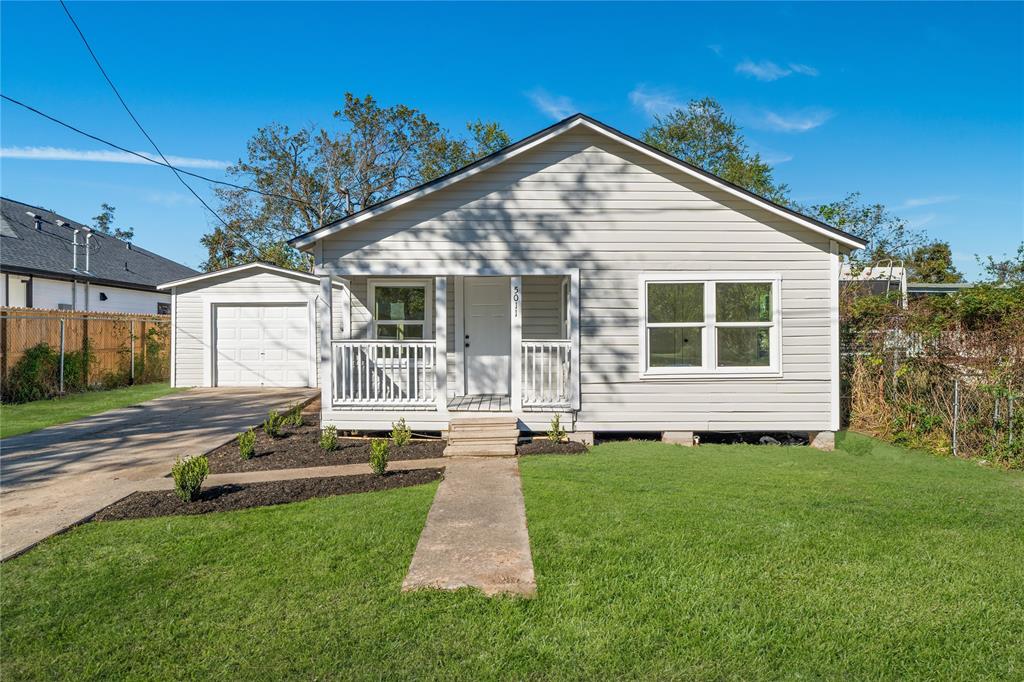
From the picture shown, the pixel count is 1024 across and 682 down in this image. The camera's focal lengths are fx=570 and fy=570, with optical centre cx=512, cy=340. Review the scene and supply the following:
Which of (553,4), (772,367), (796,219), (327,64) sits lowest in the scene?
(772,367)

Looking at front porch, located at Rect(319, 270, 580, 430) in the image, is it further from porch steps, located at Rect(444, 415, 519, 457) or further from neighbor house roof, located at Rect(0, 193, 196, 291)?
neighbor house roof, located at Rect(0, 193, 196, 291)

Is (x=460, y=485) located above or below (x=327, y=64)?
below

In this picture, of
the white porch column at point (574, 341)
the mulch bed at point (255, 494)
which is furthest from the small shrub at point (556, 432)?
the mulch bed at point (255, 494)

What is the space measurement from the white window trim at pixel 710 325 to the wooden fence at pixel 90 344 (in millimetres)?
13016

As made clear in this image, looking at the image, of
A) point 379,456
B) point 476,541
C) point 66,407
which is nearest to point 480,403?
point 379,456

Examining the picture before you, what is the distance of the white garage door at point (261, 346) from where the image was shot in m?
15.2

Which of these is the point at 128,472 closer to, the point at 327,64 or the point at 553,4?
the point at 553,4

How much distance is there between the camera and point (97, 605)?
3.27m

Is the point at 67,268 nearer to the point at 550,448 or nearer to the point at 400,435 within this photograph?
the point at 400,435

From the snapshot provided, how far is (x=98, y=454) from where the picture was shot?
7.64 m

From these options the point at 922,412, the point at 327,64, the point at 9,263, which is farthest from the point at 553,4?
the point at 9,263

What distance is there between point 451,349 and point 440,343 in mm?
1645

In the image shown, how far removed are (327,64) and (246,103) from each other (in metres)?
2.96

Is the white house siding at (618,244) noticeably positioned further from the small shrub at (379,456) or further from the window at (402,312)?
the small shrub at (379,456)
